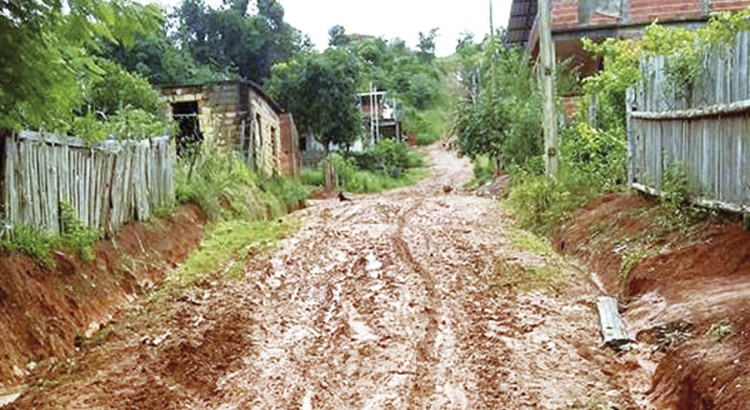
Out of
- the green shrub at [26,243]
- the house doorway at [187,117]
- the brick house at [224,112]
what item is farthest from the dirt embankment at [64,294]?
the house doorway at [187,117]

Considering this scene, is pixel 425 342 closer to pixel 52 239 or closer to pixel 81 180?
pixel 52 239

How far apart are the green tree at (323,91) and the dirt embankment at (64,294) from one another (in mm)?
21227

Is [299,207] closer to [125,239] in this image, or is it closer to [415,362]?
[125,239]

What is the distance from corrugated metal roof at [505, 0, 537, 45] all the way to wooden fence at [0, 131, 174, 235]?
15733 mm

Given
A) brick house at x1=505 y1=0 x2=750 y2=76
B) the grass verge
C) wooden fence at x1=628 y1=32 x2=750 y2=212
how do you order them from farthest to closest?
brick house at x1=505 y1=0 x2=750 y2=76
the grass verge
wooden fence at x1=628 y1=32 x2=750 y2=212

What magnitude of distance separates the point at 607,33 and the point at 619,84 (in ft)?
23.6

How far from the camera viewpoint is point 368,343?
5469 mm

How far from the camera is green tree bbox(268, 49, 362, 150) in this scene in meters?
29.1

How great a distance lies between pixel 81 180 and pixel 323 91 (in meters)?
22.4

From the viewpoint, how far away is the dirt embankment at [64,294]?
518 cm

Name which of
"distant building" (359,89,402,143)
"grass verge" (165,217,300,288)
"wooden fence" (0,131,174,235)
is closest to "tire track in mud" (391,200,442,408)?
"grass verge" (165,217,300,288)

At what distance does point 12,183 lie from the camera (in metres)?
5.93

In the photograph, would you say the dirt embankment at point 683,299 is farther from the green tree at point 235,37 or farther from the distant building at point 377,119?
the distant building at point 377,119

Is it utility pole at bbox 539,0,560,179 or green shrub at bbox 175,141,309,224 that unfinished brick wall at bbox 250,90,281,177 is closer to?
green shrub at bbox 175,141,309,224
